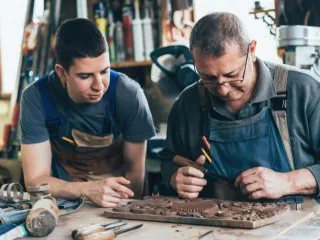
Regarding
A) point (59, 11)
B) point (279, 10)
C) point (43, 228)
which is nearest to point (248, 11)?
point (279, 10)

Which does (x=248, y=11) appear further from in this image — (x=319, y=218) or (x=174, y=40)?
(x=319, y=218)

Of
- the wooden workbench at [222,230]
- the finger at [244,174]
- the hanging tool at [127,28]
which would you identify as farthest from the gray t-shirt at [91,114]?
the hanging tool at [127,28]

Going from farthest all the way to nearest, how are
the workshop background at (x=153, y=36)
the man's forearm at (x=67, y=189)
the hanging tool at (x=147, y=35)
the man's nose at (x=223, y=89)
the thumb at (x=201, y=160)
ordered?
the hanging tool at (x=147, y=35) < the workshop background at (x=153, y=36) < the man's forearm at (x=67, y=189) < the thumb at (x=201, y=160) < the man's nose at (x=223, y=89)

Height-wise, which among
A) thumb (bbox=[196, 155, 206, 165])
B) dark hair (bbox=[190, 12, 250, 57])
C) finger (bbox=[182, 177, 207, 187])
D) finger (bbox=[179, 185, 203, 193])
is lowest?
finger (bbox=[179, 185, 203, 193])

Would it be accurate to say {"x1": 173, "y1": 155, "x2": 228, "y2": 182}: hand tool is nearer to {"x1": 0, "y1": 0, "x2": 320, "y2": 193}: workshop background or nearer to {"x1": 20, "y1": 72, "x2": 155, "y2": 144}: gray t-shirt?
{"x1": 20, "y1": 72, "x2": 155, "y2": 144}: gray t-shirt

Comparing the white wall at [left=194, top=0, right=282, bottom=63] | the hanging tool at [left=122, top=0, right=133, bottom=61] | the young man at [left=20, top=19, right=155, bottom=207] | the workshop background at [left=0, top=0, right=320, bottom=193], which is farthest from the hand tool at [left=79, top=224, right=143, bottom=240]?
the hanging tool at [left=122, top=0, right=133, bottom=61]

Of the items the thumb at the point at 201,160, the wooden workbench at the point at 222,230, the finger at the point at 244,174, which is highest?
the thumb at the point at 201,160

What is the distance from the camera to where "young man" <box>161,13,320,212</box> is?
7.98 ft

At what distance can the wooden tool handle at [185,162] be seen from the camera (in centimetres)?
261

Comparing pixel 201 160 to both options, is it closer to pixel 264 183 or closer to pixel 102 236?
pixel 264 183

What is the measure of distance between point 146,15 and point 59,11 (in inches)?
41.5

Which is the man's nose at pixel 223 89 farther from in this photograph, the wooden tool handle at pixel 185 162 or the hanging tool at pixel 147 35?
the hanging tool at pixel 147 35

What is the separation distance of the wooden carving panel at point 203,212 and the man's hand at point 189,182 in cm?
7

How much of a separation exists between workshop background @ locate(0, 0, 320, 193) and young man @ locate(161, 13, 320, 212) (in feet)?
2.83
